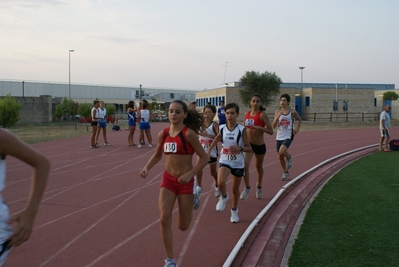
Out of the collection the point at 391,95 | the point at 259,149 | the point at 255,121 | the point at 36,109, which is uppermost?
the point at 391,95

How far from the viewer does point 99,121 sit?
17.0m

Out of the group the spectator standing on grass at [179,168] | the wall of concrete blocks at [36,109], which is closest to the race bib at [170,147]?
the spectator standing on grass at [179,168]

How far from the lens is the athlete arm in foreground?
2.41 metres

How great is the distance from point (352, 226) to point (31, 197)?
499cm

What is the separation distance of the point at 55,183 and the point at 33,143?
993 centimetres

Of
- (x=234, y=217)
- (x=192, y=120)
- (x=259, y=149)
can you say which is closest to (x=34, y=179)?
(x=192, y=120)

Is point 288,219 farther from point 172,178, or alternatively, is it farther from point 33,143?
point 33,143

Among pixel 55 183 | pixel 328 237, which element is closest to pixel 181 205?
pixel 328 237

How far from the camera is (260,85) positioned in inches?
1937

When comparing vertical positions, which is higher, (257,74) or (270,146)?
(257,74)

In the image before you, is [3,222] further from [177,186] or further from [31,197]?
[177,186]

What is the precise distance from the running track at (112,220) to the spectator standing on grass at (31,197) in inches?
100

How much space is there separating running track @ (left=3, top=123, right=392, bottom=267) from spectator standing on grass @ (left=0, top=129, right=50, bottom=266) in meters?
2.55

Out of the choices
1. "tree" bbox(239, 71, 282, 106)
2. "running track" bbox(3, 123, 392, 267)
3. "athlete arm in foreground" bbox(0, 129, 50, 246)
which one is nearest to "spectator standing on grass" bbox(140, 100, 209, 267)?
"running track" bbox(3, 123, 392, 267)
